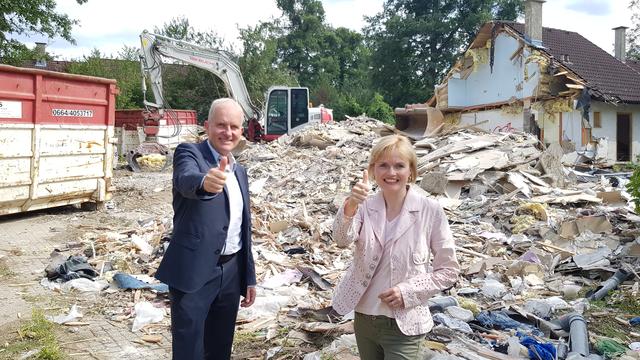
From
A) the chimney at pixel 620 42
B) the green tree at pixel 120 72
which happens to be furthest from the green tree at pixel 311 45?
the chimney at pixel 620 42

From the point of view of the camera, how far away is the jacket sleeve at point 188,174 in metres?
2.43

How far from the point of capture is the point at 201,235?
2590 millimetres

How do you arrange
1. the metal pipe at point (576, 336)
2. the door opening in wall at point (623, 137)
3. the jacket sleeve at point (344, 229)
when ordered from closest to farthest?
the jacket sleeve at point (344, 229)
the metal pipe at point (576, 336)
the door opening in wall at point (623, 137)

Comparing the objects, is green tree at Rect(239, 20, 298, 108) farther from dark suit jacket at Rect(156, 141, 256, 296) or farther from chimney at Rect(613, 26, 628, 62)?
dark suit jacket at Rect(156, 141, 256, 296)

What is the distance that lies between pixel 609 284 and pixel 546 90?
1478 cm

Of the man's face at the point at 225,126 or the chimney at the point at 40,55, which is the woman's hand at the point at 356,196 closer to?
the man's face at the point at 225,126

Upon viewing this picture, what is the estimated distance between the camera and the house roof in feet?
64.2

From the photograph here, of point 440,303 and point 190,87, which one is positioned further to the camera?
point 190,87

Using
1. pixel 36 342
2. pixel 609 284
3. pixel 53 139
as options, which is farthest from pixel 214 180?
pixel 53 139

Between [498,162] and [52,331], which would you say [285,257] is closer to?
[52,331]

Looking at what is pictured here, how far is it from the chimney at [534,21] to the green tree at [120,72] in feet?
68.3

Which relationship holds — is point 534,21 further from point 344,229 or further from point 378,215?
point 344,229

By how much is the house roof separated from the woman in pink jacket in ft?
59.6

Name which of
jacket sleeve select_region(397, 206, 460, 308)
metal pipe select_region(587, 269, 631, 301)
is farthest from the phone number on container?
metal pipe select_region(587, 269, 631, 301)
